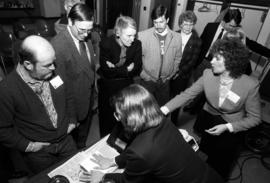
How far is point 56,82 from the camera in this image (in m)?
1.51

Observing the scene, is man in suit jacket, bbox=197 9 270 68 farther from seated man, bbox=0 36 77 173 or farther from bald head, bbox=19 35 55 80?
bald head, bbox=19 35 55 80

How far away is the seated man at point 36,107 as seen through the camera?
126 cm

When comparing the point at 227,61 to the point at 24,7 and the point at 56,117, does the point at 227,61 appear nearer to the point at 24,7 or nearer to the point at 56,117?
the point at 56,117

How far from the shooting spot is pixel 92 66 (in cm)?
202

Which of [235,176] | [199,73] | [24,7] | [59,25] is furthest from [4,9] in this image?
[235,176]

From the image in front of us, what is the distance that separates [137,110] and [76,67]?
0.92 metres

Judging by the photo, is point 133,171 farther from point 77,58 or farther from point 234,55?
point 234,55

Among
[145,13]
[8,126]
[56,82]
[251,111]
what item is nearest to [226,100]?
[251,111]

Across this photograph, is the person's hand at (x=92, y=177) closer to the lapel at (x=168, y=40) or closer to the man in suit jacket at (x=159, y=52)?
the man in suit jacket at (x=159, y=52)

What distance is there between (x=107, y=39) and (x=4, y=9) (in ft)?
11.4

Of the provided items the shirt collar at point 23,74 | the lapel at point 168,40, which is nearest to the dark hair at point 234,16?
the lapel at point 168,40

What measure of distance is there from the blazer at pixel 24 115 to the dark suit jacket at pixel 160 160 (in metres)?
0.69

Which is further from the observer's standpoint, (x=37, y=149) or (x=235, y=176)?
(x=235, y=176)

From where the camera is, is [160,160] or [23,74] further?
[23,74]
